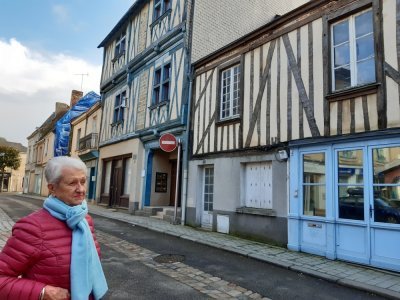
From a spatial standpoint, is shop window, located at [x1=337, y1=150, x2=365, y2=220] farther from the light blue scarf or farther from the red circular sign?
the red circular sign

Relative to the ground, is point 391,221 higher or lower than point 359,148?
lower

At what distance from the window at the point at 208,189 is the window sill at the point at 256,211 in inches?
57.5

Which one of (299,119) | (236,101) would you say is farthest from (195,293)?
(236,101)

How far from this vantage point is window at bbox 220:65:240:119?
884 cm

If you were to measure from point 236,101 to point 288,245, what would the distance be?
158 inches

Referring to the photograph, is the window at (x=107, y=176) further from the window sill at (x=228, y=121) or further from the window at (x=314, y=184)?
the window at (x=314, y=184)

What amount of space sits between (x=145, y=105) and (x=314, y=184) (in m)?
8.68

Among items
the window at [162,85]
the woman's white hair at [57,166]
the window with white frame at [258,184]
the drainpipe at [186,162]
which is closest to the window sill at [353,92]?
the window with white frame at [258,184]

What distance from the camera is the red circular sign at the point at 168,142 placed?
33.0 feet

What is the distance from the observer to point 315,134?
648 centimetres

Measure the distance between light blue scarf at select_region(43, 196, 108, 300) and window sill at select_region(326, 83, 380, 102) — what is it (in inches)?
215

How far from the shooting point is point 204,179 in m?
9.79

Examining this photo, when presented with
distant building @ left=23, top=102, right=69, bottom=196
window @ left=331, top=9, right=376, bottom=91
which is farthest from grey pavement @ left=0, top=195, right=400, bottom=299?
distant building @ left=23, top=102, right=69, bottom=196

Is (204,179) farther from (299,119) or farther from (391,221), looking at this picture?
(391,221)
